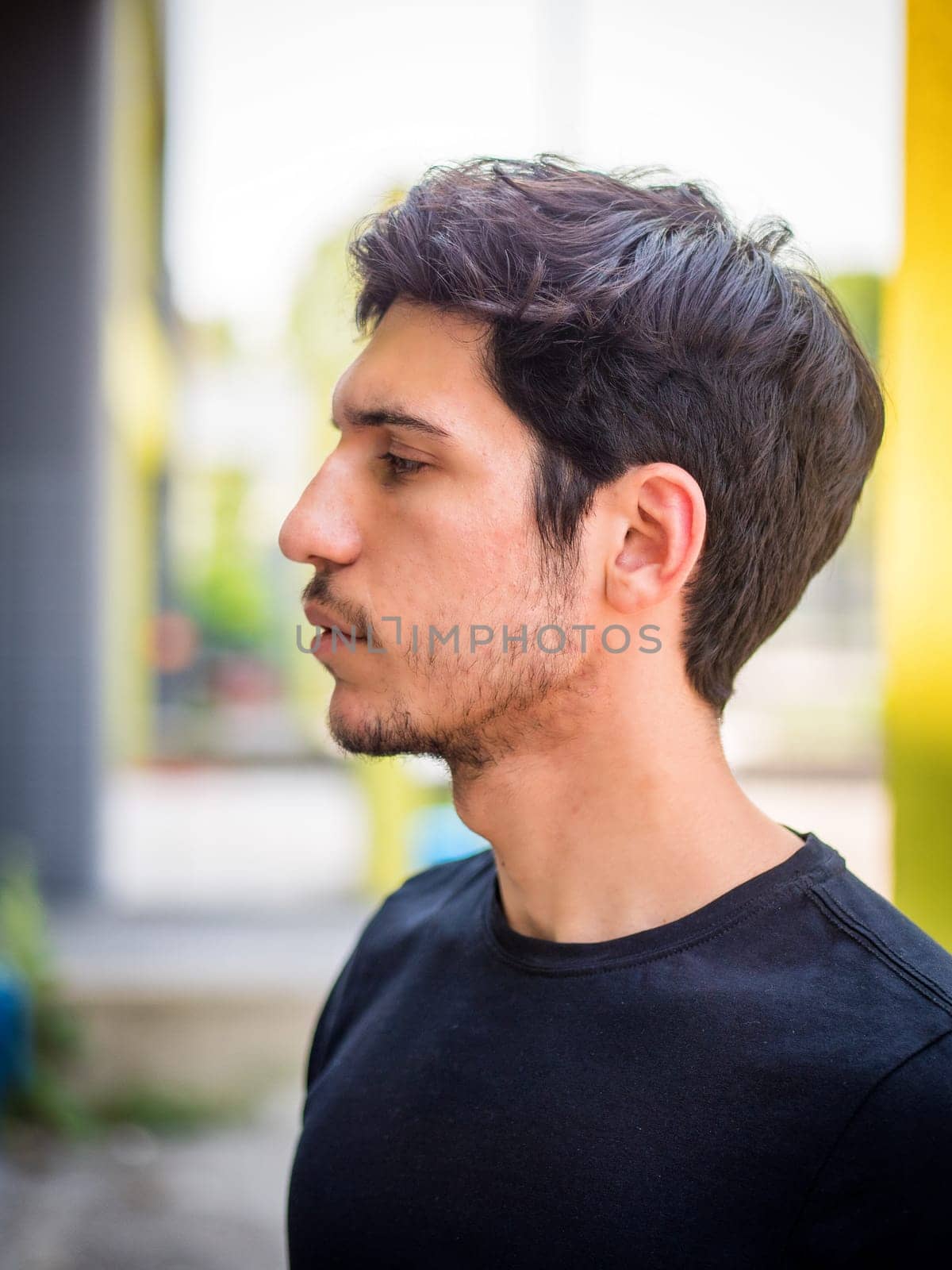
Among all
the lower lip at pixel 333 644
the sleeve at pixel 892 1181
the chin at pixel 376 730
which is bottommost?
the sleeve at pixel 892 1181

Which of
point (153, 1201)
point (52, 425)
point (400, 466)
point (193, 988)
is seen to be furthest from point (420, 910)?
point (52, 425)

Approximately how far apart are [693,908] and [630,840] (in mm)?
88

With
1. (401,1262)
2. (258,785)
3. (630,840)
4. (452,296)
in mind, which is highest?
(452,296)

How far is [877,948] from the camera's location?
959 mm

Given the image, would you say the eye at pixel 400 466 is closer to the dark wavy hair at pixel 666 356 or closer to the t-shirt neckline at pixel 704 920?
the dark wavy hair at pixel 666 356

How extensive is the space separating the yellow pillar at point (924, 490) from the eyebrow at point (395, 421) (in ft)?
2.29

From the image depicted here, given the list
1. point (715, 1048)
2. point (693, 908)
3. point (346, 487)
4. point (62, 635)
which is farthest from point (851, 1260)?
point (62, 635)

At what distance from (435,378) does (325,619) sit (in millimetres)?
267

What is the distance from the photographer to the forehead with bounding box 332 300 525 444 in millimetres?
1093

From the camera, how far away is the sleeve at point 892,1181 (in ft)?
2.71

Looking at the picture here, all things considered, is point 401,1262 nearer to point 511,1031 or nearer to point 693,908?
point 511,1031

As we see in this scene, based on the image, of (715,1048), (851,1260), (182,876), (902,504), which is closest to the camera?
(851,1260)

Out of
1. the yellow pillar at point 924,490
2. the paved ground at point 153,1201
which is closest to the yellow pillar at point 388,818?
the paved ground at point 153,1201

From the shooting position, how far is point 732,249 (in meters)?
1.14
